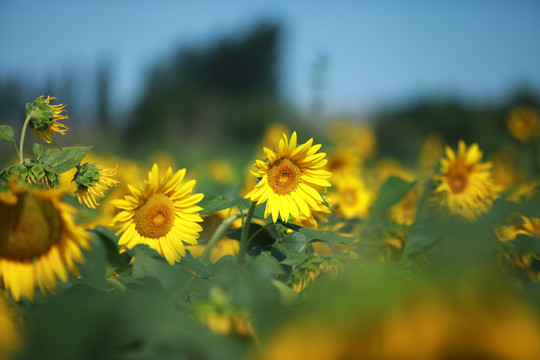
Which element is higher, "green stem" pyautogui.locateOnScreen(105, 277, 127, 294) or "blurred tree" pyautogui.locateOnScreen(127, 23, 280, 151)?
"green stem" pyautogui.locateOnScreen(105, 277, 127, 294)

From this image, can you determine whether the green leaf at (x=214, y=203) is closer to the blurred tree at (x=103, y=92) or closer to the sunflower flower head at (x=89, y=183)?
the sunflower flower head at (x=89, y=183)

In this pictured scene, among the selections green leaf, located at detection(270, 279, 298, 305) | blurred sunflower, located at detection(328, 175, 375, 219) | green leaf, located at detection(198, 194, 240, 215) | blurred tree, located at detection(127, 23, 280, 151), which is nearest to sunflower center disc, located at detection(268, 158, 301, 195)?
green leaf, located at detection(198, 194, 240, 215)

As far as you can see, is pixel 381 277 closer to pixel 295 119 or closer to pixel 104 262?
pixel 104 262

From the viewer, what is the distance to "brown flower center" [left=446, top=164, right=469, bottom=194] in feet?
5.78

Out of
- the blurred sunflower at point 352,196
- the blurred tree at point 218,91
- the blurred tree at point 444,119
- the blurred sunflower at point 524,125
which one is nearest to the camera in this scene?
the blurred sunflower at point 352,196

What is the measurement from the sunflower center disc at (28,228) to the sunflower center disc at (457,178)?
1.42m

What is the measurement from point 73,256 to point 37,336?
235 mm

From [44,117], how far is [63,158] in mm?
178

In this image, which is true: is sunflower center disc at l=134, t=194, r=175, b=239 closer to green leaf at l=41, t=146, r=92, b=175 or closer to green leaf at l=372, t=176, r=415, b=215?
green leaf at l=41, t=146, r=92, b=175

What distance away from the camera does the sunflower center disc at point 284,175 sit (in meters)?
1.23

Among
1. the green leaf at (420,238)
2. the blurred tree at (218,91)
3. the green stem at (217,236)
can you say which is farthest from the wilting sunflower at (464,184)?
the blurred tree at (218,91)

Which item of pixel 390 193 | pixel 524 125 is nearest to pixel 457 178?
pixel 390 193

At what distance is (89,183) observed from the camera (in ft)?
3.93

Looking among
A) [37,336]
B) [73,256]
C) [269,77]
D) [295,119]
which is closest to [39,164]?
[73,256]
